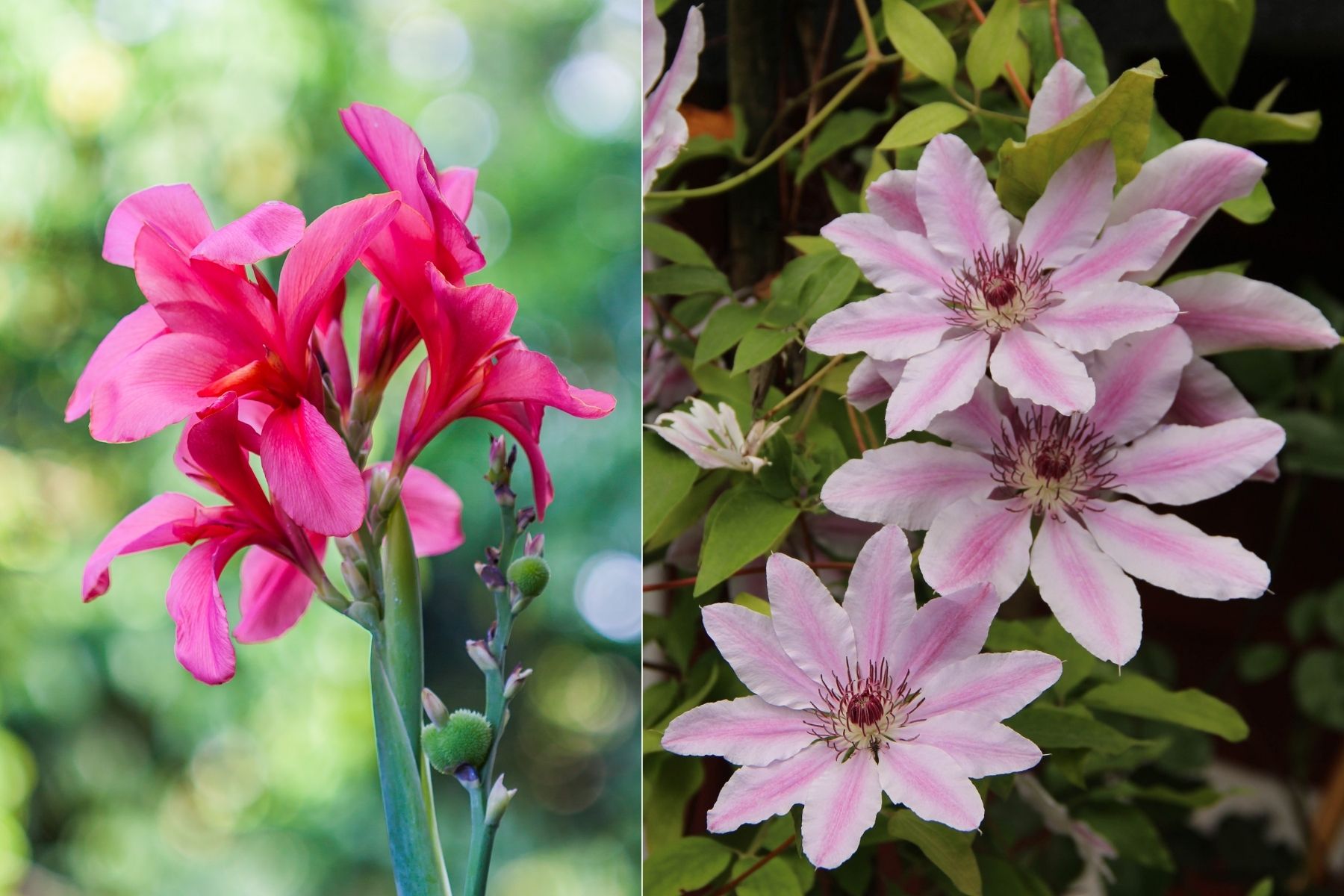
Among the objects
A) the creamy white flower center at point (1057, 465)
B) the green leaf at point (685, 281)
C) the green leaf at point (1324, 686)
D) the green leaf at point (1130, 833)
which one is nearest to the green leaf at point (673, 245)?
the green leaf at point (685, 281)

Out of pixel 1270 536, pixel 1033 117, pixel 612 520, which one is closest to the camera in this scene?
pixel 1033 117

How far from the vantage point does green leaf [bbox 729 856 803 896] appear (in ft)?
0.74

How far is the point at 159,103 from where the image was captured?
64 cm

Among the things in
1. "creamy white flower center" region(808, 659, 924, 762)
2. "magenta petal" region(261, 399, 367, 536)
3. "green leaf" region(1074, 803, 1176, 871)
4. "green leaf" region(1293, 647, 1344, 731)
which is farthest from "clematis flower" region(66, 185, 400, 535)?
"green leaf" region(1293, 647, 1344, 731)

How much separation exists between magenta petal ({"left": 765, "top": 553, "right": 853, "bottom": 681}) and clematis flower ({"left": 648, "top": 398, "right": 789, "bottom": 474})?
0.10ft

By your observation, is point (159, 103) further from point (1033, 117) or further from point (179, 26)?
point (1033, 117)

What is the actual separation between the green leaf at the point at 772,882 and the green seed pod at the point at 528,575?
8 centimetres

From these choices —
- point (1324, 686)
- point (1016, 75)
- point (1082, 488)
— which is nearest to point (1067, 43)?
point (1016, 75)

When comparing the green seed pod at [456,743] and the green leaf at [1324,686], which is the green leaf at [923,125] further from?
the green leaf at [1324,686]

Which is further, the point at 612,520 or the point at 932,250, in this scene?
the point at 612,520

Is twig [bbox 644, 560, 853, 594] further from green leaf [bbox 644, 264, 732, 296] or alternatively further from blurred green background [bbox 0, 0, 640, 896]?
blurred green background [bbox 0, 0, 640, 896]

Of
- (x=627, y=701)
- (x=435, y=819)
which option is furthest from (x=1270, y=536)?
(x=435, y=819)

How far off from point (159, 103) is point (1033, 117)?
1.96ft

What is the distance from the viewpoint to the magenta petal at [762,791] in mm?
201
